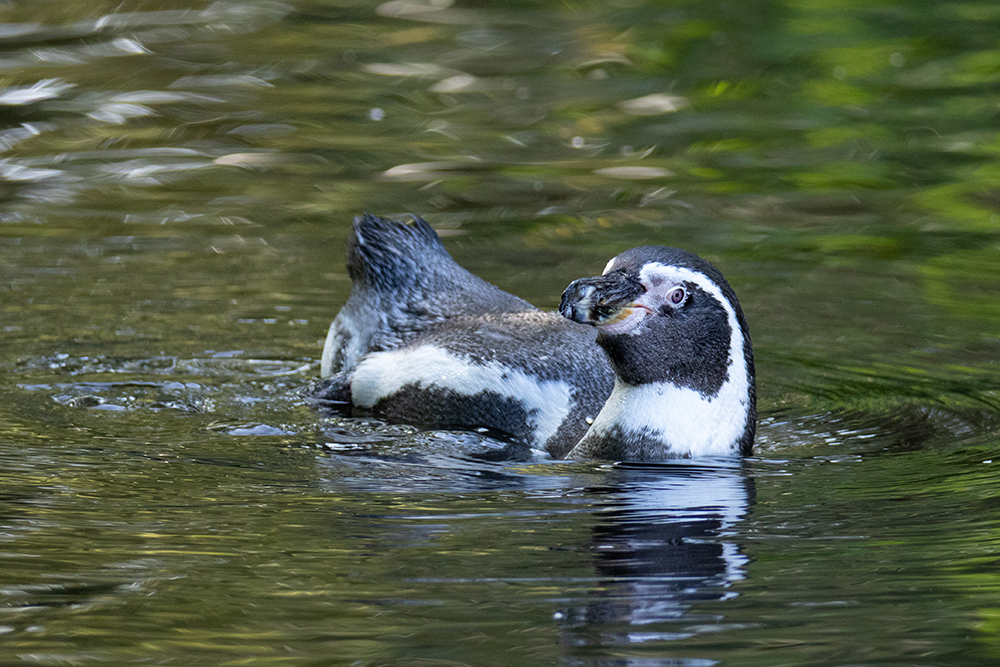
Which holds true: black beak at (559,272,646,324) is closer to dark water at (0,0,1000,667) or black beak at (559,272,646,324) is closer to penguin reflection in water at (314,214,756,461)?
penguin reflection in water at (314,214,756,461)

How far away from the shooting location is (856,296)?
27.8 feet

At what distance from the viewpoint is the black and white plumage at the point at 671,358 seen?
5.56 meters

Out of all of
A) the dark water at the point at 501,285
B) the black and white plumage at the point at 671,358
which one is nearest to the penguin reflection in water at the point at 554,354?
the black and white plumage at the point at 671,358

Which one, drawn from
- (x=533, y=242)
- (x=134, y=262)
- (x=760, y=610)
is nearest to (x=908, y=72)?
(x=533, y=242)

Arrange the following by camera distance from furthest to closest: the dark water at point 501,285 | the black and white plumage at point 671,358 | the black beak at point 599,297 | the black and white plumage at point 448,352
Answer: the black and white plumage at point 448,352, the black and white plumage at point 671,358, the black beak at point 599,297, the dark water at point 501,285

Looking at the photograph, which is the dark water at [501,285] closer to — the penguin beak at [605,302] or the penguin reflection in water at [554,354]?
the penguin reflection in water at [554,354]

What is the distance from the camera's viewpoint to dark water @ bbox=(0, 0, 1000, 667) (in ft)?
13.9

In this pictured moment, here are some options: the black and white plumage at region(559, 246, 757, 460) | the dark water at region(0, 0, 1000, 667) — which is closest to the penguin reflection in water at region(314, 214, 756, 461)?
the black and white plumage at region(559, 246, 757, 460)

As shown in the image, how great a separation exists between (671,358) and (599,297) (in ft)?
1.29

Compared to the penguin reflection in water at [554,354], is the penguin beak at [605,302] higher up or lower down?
higher up

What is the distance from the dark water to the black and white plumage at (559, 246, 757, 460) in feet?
0.54

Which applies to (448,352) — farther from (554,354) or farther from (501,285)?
(501,285)


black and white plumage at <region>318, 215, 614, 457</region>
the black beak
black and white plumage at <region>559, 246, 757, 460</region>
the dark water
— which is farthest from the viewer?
black and white plumage at <region>318, 215, 614, 457</region>

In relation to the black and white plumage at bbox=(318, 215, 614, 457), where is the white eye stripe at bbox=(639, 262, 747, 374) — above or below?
above
